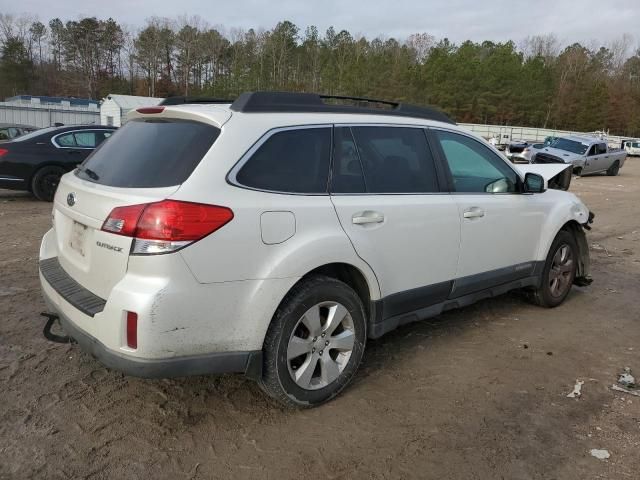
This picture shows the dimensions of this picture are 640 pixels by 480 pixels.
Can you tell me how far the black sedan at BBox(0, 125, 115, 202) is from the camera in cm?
1002

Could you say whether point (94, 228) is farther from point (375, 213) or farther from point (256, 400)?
point (375, 213)

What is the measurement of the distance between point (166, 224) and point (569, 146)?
2382 centimetres

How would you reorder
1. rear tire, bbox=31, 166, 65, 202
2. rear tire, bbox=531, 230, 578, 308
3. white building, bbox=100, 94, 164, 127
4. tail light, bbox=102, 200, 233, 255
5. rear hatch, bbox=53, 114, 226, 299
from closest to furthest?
tail light, bbox=102, 200, 233, 255
rear hatch, bbox=53, 114, 226, 299
rear tire, bbox=531, 230, 578, 308
rear tire, bbox=31, 166, 65, 202
white building, bbox=100, 94, 164, 127

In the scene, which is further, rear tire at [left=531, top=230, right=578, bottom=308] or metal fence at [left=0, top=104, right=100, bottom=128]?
metal fence at [left=0, top=104, right=100, bottom=128]

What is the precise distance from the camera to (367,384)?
357 cm

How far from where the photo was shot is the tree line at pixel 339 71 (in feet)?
244

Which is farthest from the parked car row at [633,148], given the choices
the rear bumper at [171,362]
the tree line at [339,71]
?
the rear bumper at [171,362]

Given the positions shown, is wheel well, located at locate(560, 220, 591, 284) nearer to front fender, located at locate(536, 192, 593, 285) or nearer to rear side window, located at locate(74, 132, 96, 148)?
front fender, located at locate(536, 192, 593, 285)

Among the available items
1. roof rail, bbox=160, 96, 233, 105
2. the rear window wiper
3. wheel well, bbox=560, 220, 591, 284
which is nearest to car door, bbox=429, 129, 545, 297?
wheel well, bbox=560, 220, 591, 284

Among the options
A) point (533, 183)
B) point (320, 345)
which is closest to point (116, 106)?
point (533, 183)

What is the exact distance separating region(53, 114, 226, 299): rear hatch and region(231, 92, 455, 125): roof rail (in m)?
0.30

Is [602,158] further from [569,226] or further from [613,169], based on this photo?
[569,226]

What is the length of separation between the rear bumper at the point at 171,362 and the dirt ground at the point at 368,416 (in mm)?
421

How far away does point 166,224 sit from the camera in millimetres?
2559
